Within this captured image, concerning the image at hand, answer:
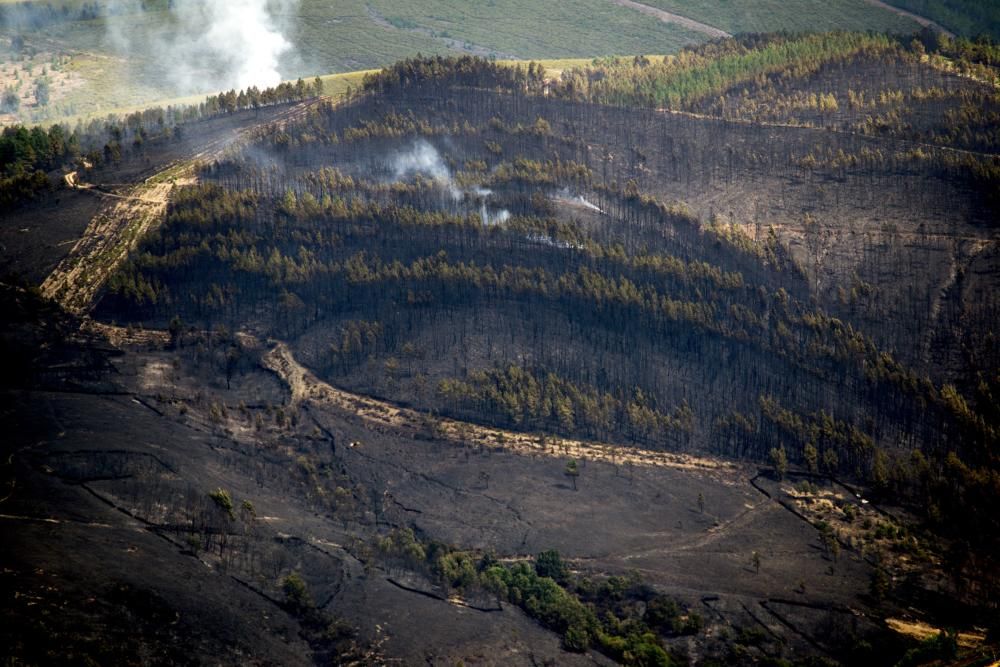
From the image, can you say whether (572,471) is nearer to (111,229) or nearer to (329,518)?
(329,518)

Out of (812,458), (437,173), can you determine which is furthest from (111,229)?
(812,458)

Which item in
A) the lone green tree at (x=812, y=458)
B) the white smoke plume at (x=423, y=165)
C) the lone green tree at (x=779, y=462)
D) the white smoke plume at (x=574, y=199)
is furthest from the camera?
the white smoke plume at (x=423, y=165)

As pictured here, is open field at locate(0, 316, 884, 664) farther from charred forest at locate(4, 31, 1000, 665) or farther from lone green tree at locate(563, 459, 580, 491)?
lone green tree at locate(563, 459, 580, 491)

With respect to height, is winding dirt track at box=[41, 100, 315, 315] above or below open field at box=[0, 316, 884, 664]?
above

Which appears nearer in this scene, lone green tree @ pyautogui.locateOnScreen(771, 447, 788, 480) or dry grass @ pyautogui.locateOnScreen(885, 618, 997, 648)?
dry grass @ pyautogui.locateOnScreen(885, 618, 997, 648)

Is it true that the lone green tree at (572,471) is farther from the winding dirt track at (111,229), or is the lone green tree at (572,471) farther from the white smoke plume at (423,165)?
the winding dirt track at (111,229)

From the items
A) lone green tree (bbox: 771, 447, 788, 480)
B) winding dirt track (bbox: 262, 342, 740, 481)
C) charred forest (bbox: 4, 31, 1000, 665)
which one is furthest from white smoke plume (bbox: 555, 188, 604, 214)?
lone green tree (bbox: 771, 447, 788, 480)

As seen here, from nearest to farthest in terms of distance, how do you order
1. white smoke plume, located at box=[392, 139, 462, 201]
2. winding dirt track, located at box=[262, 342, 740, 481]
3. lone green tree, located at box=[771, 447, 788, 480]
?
lone green tree, located at box=[771, 447, 788, 480] < winding dirt track, located at box=[262, 342, 740, 481] < white smoke plume, located at box=[392, 139, 462, 201]

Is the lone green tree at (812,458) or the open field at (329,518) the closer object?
the open field at (329,518)

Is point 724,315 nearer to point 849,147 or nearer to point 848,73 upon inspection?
point 849,147

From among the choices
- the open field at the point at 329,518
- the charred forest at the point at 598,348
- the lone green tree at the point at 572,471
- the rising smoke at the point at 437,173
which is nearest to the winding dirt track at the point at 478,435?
the charred forest at the point at 598,348

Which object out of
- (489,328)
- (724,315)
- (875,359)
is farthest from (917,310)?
(489,328)
